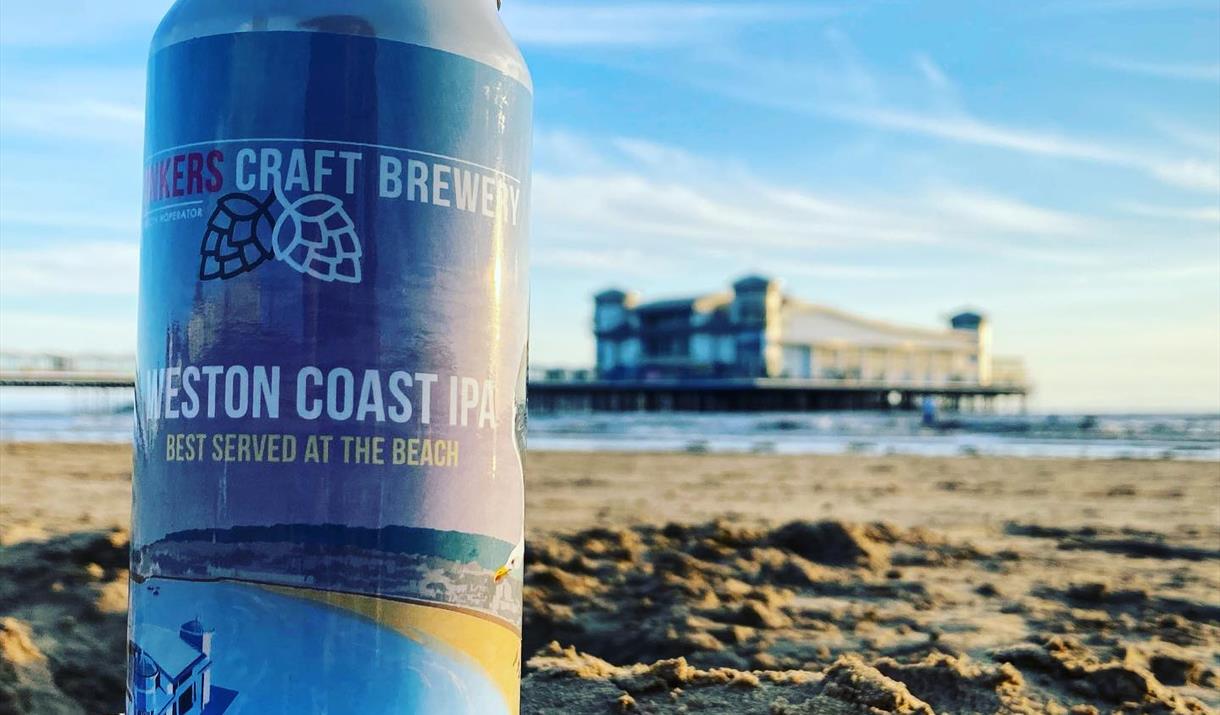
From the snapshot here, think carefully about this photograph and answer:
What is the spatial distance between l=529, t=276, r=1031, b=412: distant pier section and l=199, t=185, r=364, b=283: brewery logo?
56526 millimetres

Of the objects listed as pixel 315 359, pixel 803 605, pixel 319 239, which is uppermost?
pixel 319 239

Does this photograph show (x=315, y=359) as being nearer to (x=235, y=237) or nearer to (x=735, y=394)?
(x=235, y=237)

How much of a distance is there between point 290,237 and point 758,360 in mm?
59160

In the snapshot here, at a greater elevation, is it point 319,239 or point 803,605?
point 319,239

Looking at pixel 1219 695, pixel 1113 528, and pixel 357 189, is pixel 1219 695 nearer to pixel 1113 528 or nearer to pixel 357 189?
pixel 357 189

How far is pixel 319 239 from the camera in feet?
6.53

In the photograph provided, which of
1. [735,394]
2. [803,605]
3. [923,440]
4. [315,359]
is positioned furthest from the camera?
[735,394]

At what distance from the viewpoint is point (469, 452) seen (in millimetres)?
2117

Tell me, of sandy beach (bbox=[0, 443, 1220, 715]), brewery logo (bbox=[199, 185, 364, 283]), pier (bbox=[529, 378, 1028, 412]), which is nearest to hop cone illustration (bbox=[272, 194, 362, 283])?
brewery logo (bbox=[199, 185, 364, 283])

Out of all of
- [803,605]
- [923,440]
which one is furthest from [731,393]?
[803,605]

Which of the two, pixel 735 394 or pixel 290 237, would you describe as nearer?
pixel 290 237

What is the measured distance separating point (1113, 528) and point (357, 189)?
9146 mm

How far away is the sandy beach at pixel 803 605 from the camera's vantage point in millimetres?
3650

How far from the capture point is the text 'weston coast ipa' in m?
1.99
